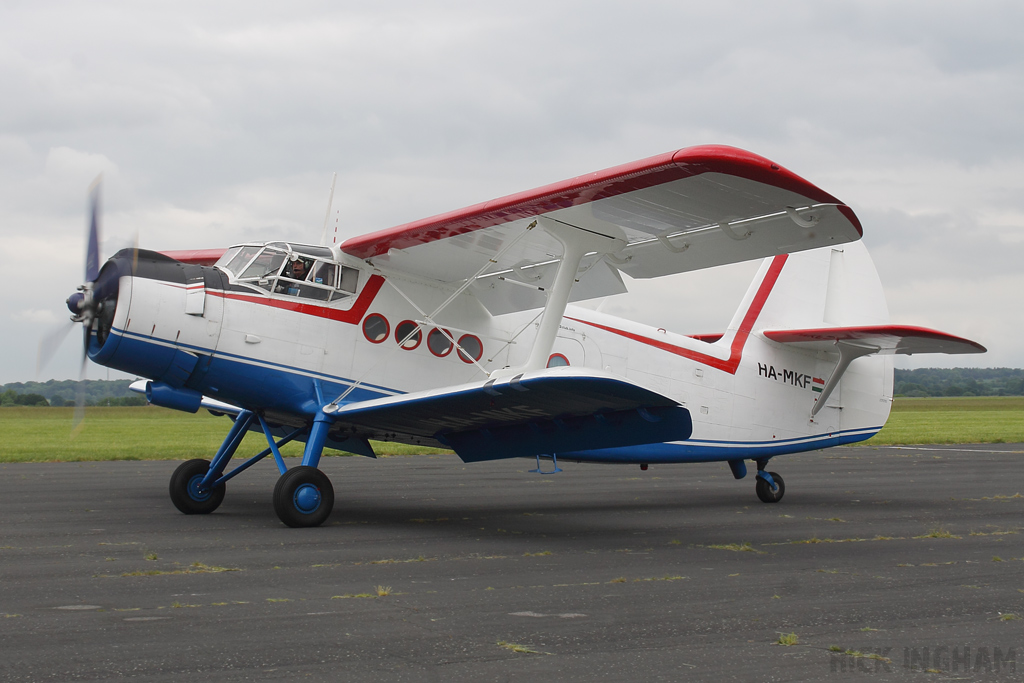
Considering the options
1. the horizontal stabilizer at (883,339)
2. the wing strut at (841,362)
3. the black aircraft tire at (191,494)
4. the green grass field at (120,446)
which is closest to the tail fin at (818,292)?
the horizontal stabilizer at (883,339)

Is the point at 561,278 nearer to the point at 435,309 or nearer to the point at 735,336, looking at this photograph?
the point at 435,309

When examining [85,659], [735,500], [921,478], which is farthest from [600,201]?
[921,478]

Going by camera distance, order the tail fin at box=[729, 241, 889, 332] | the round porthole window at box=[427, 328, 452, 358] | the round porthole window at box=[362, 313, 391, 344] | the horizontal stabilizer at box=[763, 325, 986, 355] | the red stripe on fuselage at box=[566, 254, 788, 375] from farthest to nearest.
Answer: the tail fin at box=[729, 241, 889, 332]
the red stripe on fuselage at box=[566, 254, 788, 375]
the horizontal stabilizer at box=[763, 325, 986, 355]
the round porthole window at box=[427, 328, 452, 358]
the round porthole window at box=[362, 313, 391, 344]

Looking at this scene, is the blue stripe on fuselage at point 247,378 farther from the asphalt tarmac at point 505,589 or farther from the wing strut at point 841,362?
the wing strut at point 841,362

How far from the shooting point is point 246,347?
29.9 ft

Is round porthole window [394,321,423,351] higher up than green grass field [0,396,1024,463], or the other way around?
round porthole window [394,321,423,351]

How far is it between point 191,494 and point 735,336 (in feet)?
25.6

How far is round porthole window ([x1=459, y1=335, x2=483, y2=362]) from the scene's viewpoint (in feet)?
34.3

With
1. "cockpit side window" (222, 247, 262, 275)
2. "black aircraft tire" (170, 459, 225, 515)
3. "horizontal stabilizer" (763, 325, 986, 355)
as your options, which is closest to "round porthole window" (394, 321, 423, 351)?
"cockpit side window" (222, 247, 262, 275)

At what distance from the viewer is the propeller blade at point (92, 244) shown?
9047 millimetres

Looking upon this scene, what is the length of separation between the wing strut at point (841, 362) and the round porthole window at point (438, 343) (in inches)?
233

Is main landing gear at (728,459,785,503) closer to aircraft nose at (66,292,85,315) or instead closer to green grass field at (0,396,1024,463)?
aircraft nose at (66,292,85,315)

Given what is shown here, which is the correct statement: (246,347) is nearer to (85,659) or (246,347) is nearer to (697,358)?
(85,659)

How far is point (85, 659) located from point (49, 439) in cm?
2510
